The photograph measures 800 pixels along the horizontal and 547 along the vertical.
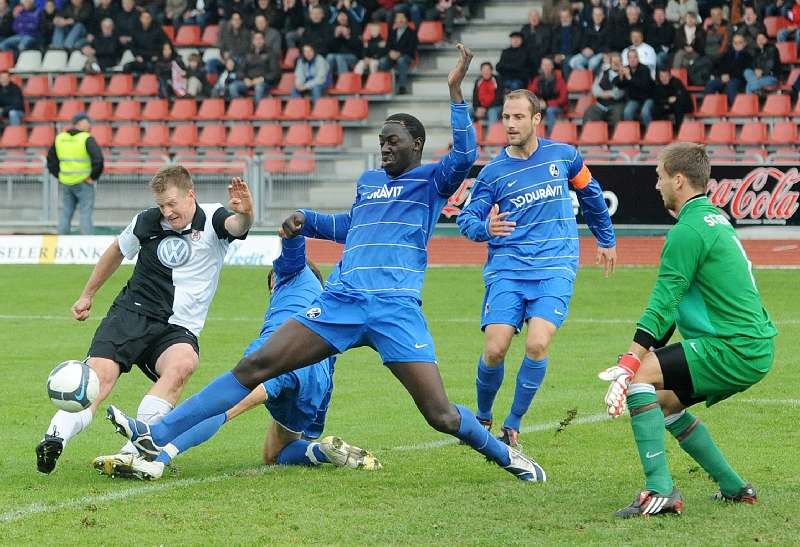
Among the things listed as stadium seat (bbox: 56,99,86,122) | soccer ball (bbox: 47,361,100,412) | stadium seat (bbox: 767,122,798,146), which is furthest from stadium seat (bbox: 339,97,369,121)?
soccer ball (bbox: 47,361,100,412)

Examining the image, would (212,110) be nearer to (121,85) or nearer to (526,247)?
(121,85)

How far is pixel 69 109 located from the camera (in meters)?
Result: 29.6

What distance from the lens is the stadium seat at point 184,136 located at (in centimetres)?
2794

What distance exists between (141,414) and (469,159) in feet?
7.34

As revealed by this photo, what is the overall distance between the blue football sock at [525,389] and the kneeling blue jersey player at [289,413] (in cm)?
109

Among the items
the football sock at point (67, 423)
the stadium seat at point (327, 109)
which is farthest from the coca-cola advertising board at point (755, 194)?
the football sock at point (67, 423)

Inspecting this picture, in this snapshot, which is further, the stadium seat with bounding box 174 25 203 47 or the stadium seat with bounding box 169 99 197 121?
the stadium seat with bounding box 174 25 203 47

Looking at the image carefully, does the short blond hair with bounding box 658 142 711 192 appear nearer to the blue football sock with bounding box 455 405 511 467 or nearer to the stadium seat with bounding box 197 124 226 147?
the blue football sock with bounding box 455 405 511 467

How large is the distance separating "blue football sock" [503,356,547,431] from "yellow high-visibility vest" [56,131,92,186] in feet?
52.0

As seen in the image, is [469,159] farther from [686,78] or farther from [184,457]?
[686,78]

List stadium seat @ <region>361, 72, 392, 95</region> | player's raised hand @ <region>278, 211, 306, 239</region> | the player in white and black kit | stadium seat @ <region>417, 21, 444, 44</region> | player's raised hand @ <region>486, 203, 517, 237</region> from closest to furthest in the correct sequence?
player's raised hand @ <region>278, 211, 306, 239</region> < the player in white and black kit < player's raised hand @ <region>486, 203, 517, 237</region> < stadium seat @ <region>361, 72, 392, 95</region> < stadium seat @ <region>417, 21, 444, 44</region>

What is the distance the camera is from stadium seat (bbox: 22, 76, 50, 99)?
29984 millimetres

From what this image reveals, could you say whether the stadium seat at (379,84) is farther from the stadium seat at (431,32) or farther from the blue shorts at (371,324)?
the blue shorts at (371,324)

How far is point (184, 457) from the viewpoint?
27.0ft
